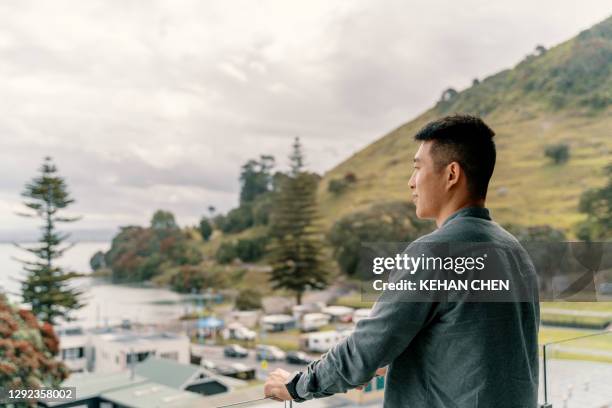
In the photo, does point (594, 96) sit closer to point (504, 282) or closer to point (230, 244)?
point (230, 244)

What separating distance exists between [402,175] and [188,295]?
10770mm

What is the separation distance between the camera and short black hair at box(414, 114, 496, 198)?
0.72 metres

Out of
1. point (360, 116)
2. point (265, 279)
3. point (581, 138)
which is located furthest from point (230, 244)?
point (581, 138)

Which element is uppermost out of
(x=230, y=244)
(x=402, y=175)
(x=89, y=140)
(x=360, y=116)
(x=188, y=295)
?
(x=360, y=116)

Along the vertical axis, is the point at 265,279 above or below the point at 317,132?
below

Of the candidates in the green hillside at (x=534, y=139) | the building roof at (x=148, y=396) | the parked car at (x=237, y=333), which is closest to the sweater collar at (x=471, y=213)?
the building roof at (x=148, y=396)

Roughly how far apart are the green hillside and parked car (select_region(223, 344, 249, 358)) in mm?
6917

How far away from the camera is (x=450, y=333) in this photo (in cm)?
65

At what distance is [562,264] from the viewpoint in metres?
1.57

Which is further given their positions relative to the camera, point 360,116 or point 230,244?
point 360,116

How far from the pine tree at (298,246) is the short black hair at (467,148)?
851 inches

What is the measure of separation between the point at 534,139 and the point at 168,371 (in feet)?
59.3

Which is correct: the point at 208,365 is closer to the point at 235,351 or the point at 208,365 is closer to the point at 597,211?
the point at 235,351

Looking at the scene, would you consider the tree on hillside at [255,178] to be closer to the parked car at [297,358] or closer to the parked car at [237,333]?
the parked car at [237,333]
